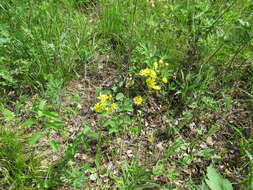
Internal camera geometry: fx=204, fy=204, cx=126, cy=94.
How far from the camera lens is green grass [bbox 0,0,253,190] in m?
1.64

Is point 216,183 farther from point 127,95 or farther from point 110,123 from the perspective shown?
point 127,95

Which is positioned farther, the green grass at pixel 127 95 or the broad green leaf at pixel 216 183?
the green grass at pixel 127 95

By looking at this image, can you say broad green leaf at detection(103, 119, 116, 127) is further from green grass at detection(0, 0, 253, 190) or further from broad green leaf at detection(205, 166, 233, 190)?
broad green leaf at detection(205, 166, 233, 190)

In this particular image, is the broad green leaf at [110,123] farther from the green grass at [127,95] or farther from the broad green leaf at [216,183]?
the broad green leaf at [216,183]

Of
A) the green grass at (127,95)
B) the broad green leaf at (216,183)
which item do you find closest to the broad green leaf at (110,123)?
the green grass at (127,95)

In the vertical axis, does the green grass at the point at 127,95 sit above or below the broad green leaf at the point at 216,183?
above

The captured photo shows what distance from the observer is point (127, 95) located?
210cm

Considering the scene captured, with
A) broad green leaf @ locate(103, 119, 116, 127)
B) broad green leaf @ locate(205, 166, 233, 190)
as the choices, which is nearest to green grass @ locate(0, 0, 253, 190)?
broad green leaf @ locate(103, 119, 116, 127)

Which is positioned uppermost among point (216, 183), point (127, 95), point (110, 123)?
point (127, 95)

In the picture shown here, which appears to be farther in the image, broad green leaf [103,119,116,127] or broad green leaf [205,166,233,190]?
broad green leaf [103,119,116,127]

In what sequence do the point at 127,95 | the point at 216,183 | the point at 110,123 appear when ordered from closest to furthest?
the point at 216,183 → the point at 110,123 → the point at 127,95

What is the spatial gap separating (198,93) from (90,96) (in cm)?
110

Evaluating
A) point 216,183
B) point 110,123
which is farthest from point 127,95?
A: point 216,183

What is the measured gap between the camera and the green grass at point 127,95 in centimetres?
164
